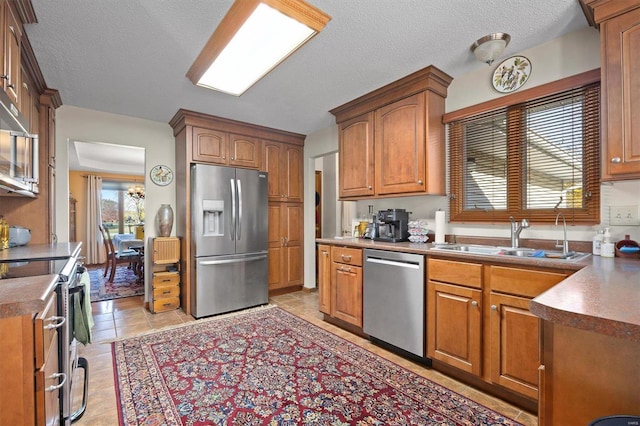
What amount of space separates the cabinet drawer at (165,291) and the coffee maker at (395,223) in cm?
256

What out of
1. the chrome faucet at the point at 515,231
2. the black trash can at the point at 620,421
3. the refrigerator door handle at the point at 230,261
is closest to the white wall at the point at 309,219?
the refrigerator door handle at the point at 230,261

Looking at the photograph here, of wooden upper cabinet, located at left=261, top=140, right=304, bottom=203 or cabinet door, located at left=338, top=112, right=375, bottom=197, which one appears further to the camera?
wooden upper cabinet, located at left=261, top=140, right=304, bottom=203

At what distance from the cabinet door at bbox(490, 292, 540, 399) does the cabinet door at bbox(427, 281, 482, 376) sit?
0.10 metres

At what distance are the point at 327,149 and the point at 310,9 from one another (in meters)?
2.58

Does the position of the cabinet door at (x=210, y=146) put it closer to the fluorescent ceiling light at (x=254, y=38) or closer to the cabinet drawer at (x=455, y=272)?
the fluorescent ceiling light at (x=254, y=38)

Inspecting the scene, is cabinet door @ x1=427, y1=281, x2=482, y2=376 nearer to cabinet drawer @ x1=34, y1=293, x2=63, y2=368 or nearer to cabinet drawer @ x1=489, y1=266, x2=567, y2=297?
cabinet drawer @ x1=489, y1=266, x2=567, y2=297

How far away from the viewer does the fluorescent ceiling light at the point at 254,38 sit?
1669 mm

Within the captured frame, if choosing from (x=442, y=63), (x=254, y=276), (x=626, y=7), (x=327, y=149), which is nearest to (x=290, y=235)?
(x=254, y=276)

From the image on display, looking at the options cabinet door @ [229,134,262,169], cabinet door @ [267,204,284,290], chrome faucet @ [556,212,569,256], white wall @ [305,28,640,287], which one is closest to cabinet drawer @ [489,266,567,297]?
chrome faucet @ [556,212,569,256]

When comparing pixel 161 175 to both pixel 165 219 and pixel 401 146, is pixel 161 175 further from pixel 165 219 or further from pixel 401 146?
pixel 401 146

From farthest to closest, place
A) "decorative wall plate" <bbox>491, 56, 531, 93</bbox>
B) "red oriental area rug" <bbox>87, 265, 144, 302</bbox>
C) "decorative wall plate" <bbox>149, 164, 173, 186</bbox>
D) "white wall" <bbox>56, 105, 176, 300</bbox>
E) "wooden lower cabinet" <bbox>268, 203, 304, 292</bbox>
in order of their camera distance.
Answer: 1. "red oriental area rug" <bbox>87, 265, 144, 302</bbox>
2. "wooden lower cabinet" <bbox>268, 203, 304, 292</bbox>
3. "decorative wall plate" <bbox>149, 164, 173, 186</bbox>
4. "white wall" <bbox>56, 105, 176, 300</bbox>
5. "decorative wall plate" <bbox>491, 56, 531, 93</bbox>

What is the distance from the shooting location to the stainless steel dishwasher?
7.60 feet

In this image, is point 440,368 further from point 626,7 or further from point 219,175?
point 219,175

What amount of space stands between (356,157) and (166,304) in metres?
2.83
